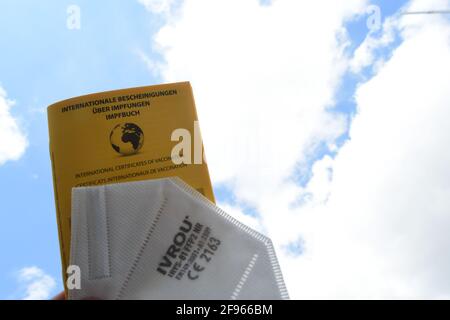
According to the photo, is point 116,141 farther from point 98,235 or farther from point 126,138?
point 98,235

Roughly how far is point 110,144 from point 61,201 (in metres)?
0.22

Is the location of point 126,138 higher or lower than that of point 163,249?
higher

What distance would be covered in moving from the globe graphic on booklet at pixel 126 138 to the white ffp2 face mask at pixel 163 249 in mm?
284

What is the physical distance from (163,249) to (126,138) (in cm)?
45

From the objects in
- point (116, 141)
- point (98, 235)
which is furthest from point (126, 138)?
point (98, 235)

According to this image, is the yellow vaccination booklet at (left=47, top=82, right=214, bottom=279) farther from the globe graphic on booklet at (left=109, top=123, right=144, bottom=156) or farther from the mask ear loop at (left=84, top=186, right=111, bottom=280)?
the mask ear loop at (left=84, top=186, right=111, bottom=280)

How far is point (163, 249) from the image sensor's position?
103 centimetres

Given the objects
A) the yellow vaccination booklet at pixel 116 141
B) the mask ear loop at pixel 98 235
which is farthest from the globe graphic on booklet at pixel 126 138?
the mask ear loop at pixel 98 235

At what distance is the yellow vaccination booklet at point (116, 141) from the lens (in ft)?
4.27

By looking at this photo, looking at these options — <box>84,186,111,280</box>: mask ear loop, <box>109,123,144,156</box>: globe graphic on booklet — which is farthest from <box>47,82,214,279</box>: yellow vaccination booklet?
<box>84,186,111,280</box>: mask ear loop

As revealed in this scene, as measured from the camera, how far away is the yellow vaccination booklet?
1.30 m

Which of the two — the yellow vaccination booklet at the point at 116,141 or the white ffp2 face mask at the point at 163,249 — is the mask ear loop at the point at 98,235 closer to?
the white ffp2 face mask at the point at 163,249
